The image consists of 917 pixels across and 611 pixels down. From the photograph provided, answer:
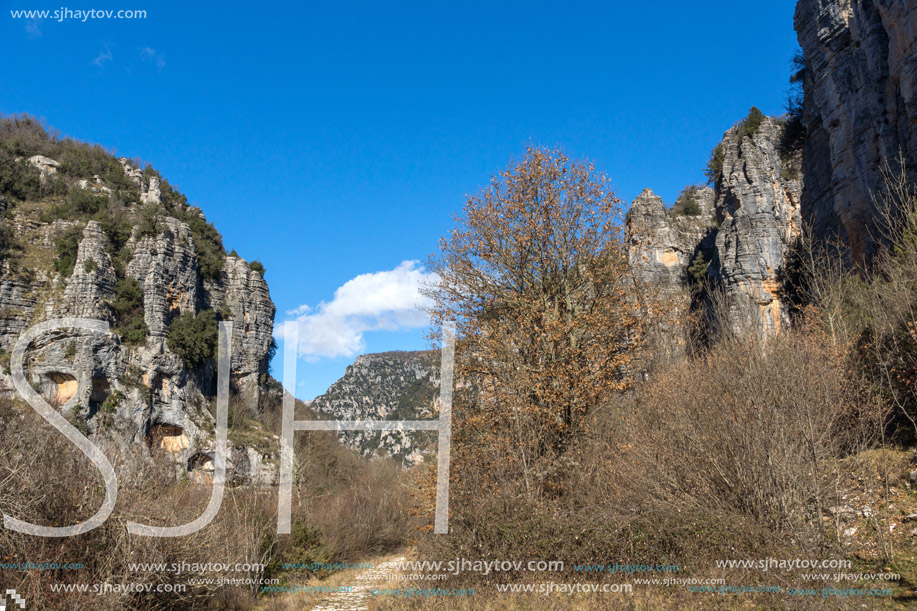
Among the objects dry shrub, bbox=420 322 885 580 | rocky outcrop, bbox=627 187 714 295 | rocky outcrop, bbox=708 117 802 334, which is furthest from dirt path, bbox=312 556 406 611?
rocky outcrop, bbox=627 187 714 295

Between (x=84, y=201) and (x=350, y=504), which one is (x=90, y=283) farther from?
(x=350, y=504)

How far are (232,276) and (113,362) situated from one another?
1779 cm

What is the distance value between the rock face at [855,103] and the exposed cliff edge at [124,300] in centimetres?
3513

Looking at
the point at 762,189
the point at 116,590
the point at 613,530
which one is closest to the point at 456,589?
the point at 613,530

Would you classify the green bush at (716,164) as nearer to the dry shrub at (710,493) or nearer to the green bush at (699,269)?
the green bush at (699,269)

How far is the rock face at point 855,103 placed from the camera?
917 inches

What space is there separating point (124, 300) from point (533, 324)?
35949 millimetres

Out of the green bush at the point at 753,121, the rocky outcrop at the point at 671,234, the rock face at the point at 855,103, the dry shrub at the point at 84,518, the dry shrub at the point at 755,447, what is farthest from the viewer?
the rocky outcrop at the point at 671,234

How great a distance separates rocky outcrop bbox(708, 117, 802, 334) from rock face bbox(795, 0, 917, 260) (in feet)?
24.0

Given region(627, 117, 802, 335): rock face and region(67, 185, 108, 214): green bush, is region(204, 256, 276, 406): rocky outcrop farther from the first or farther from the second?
region(627, 117, 802, 335): rock face

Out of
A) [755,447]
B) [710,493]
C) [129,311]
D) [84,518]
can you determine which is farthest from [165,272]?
[755,447]

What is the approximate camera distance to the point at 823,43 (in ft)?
98.4

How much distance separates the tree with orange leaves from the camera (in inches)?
465

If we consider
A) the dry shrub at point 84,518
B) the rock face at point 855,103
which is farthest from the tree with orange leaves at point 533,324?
the rock face at point 855,103
